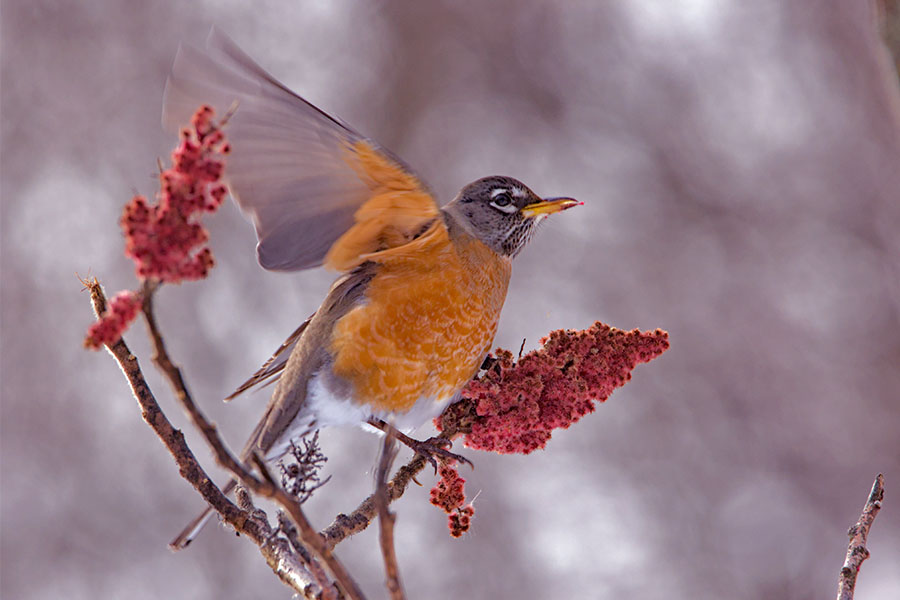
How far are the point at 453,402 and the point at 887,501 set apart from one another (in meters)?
3.18

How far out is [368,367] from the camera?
237 centimetres

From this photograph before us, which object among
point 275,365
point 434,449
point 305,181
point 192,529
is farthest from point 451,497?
point 305,181

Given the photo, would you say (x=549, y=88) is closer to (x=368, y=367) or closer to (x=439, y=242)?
(x=439, y=242)

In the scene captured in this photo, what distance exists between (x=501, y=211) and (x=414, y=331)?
726 millimetres

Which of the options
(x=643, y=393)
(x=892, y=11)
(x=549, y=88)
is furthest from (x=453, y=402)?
(x=549, y=88)

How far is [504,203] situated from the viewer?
9.78 feet

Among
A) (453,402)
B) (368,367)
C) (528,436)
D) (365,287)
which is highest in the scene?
(365,287)

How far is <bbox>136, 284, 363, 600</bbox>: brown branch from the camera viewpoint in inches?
33.5

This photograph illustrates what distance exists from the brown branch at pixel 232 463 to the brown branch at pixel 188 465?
475 mm

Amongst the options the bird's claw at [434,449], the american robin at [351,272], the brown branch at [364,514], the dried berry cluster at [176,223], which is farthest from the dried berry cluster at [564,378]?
the dried berry cluster at [176,223]

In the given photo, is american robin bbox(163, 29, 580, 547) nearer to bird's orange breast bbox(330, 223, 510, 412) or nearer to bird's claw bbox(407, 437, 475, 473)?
bird's orange breast bbox(330, 223, 510, 412)

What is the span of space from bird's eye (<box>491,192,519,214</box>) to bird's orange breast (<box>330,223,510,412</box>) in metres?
0.43

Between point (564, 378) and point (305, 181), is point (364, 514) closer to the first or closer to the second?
point (564, 378)

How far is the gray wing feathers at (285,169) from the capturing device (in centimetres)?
222
